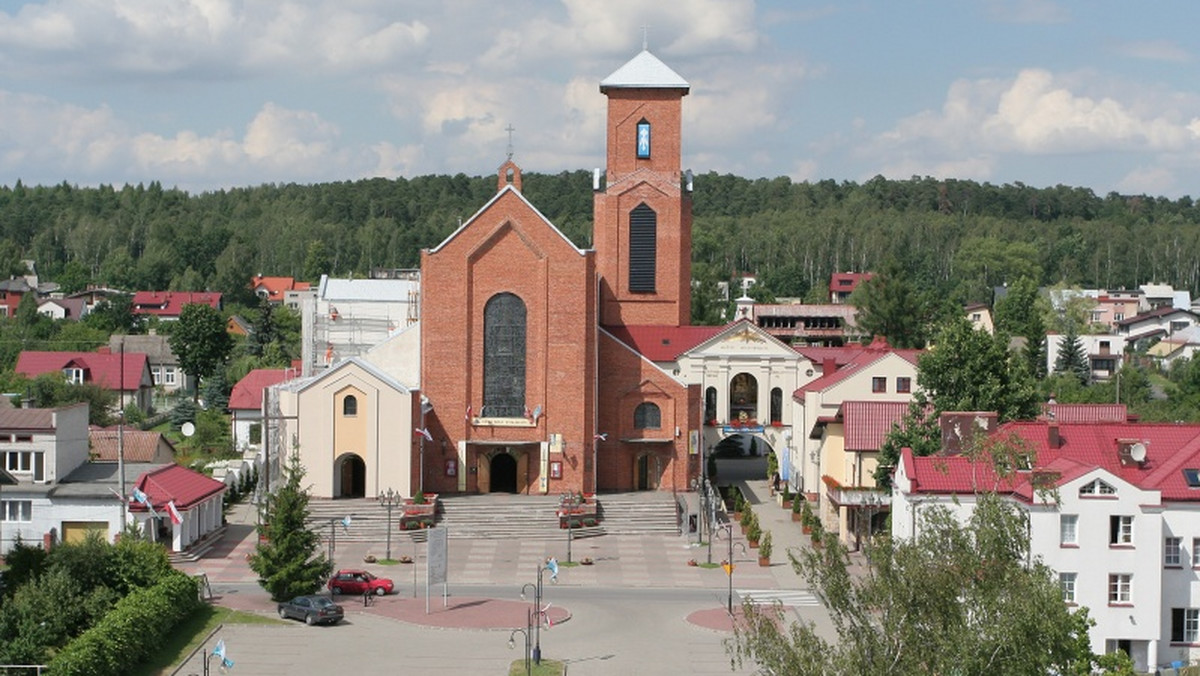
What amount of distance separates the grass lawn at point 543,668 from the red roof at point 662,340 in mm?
37279

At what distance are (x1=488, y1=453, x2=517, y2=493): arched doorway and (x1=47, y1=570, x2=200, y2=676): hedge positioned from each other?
22.2 metres

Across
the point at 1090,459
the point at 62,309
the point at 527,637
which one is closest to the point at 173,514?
the point at 527,637

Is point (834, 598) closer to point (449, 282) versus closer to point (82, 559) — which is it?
point (82, 559)

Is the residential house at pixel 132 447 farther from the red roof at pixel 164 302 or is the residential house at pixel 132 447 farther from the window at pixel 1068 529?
the red roof at pixel 164 302

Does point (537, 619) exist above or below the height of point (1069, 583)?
below

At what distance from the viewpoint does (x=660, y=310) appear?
79000 millimetres

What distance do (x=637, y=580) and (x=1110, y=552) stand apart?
54.6ft

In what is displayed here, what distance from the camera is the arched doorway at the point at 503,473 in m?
68.1

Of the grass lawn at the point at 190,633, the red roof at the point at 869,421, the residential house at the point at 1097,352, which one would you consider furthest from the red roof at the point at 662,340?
the residential house at the point at 1097,352

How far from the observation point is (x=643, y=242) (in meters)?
78.0

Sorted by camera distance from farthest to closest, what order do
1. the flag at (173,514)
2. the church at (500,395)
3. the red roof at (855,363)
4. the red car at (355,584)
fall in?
the red roof at (855,363)
the church at (500,395)
the flag at (173,514)
the red car at (355,584)

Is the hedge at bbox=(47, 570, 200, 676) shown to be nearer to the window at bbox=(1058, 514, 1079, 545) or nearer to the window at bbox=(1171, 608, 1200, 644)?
the window at bbox=(1058, 514, 1079, 545)

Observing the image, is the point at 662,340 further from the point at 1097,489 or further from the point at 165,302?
the point at 165,302

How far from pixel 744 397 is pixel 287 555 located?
35.5 m
